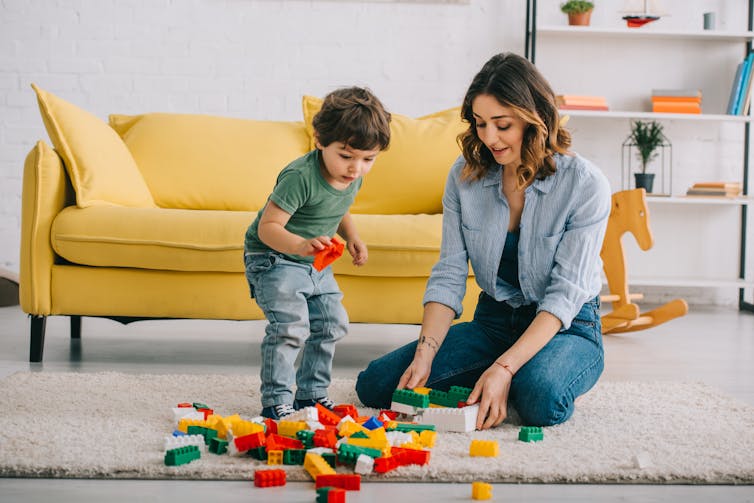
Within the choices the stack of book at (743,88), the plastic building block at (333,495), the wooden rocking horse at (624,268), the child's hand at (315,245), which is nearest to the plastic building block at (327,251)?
the child's hand at (315,245)

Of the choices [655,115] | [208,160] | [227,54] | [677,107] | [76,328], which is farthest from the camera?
[227,54]

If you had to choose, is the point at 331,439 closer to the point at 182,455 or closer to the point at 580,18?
the point at 182,455

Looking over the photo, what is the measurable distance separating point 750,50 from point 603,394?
293cm

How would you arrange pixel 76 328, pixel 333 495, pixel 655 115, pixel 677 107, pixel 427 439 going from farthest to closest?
pixel 677 107 → pixel 655 115 → pixel 76 328 → pixel 427 439 → pixel 333 495

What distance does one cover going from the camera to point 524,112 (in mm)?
1857

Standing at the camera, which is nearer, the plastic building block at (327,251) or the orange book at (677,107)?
the plastic building block at (327,251)

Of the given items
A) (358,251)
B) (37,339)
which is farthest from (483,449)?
(37,339)

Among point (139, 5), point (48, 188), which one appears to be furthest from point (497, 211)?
point (139, 5)

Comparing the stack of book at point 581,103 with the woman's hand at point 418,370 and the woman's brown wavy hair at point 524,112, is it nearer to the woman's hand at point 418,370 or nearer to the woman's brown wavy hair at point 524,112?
the woman's brown wavy hair at point 524,112

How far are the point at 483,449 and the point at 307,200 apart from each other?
682 millimetres

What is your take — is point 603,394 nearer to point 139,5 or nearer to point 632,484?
point 632,484

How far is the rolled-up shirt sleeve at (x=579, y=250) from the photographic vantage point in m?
1.91

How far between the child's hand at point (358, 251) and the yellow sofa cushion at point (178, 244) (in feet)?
1.72

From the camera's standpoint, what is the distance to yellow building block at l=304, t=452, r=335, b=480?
58.0 inches
